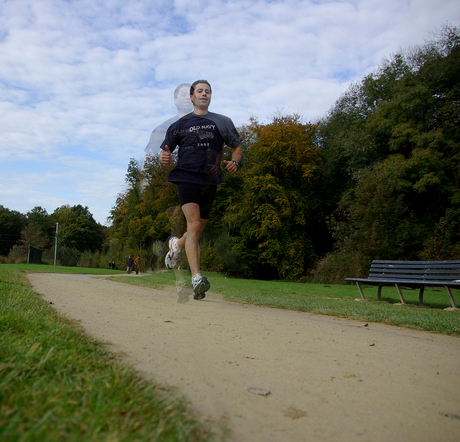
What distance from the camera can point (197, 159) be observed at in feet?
16.7

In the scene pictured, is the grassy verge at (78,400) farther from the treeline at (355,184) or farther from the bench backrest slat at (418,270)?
the treeline at (355,184)

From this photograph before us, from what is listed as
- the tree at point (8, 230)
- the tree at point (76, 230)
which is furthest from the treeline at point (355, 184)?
the tree at point (8, 230)

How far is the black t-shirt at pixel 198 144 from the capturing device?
16.7 feet

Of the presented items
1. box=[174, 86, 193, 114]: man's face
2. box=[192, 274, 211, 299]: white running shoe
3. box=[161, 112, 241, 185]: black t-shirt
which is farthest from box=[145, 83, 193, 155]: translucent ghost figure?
box=[192, 274, 211, 299]: white running shoe

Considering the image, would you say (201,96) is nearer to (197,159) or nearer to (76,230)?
(197,159)

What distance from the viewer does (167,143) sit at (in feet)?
17.2

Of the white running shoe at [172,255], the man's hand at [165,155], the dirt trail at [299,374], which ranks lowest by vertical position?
the dirt trail at [299,374]

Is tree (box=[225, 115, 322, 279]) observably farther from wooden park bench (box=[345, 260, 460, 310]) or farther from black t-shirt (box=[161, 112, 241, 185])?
black t-shirt (box=[161, 112, 241, 185])

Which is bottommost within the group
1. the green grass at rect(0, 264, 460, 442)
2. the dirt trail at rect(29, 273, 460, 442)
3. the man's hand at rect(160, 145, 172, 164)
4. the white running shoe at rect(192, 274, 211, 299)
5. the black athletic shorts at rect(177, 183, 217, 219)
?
the dirt trail at rect(29, 273, 460, 442)

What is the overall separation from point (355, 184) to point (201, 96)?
24.4 m

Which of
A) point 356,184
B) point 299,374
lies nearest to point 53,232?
point 356,184

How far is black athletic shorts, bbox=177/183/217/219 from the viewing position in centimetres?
509

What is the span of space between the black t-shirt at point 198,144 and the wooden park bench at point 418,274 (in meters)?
4.67

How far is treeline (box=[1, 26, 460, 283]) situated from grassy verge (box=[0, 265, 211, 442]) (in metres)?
12.5
